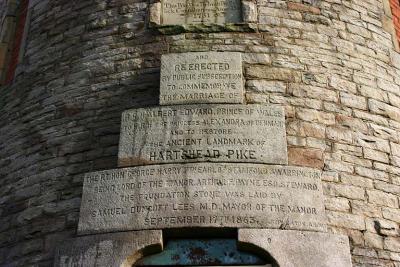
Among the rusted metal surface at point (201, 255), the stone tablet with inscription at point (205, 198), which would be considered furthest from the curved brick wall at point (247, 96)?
the rusted metal surface at point (201, 255)

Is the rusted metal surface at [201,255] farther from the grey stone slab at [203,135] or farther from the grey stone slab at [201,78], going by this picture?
the grey stone slab at [201,78]

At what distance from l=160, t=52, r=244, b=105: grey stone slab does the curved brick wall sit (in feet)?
0.50

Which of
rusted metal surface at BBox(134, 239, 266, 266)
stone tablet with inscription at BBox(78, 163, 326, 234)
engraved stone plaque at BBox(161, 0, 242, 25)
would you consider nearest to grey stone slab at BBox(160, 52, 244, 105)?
engraved stone plaque at BBox(161, 0, 242, 25)

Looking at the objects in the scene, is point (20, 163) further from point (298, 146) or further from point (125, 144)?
point (298, 146)

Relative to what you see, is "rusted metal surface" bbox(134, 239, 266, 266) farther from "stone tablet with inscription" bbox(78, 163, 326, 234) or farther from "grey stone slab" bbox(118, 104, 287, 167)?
"grey stone slab" bbox(118, 104, 287, 167)

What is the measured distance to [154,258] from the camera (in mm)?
4801

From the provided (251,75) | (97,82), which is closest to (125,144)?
(97,82)

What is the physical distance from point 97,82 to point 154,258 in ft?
7.42

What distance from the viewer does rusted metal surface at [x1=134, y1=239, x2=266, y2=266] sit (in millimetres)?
4715

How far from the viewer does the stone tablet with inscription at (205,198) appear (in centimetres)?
481

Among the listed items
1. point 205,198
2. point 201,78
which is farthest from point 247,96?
point 205,198

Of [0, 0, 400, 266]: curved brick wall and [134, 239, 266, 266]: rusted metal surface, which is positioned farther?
[0, 0, 400, 266]: curved brick wall

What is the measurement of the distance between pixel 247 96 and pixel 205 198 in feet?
4.35

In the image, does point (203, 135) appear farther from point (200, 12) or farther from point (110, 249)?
point (200, 12)
